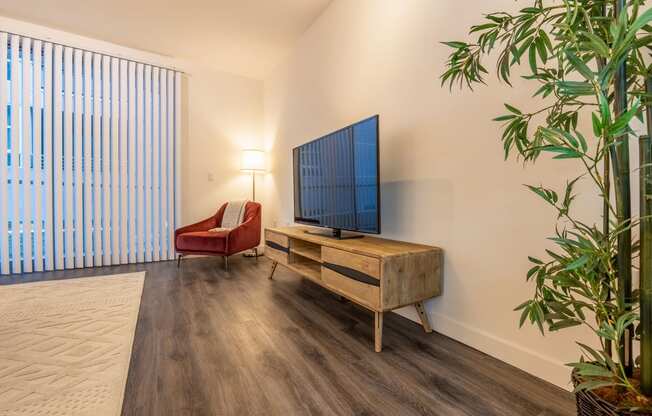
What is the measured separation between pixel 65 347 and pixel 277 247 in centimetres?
164

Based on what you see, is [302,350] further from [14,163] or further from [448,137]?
[14,163]

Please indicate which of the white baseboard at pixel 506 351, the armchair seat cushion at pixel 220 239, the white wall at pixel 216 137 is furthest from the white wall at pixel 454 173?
the white wall at pixel 216 137

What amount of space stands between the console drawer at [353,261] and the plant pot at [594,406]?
92 cm

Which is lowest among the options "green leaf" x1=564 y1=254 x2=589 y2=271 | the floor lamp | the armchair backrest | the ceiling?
"green leaf" x1=564 y1=254 x2=589 y2=271

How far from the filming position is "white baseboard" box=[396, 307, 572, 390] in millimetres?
1352

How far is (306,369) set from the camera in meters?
1.49

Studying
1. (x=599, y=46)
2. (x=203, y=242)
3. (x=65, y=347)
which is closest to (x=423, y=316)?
(x=599, y=46)

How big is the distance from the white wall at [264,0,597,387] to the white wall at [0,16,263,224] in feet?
7.68

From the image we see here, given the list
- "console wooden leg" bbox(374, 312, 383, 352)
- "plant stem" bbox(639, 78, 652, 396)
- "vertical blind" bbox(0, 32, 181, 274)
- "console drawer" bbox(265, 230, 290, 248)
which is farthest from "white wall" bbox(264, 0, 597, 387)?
"vertical blind" bbox(0, 32, 181, 274)

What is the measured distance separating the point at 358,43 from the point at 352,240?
1754 millimetres

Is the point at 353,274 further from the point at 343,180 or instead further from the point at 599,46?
the point at 599,46

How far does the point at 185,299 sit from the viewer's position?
8.33ft


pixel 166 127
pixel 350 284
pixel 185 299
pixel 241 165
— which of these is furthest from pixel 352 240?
pixel 166 127

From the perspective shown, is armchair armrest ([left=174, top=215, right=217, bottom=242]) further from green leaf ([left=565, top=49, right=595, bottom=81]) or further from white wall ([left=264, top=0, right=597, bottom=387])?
green leaf ([left=565, top=49, right=595, bottom=81])
